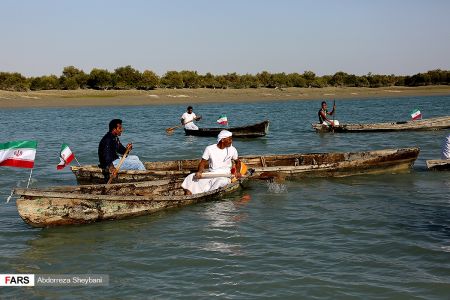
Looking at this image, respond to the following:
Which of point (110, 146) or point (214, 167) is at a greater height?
point (110, 146)

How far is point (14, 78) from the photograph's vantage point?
66.1m

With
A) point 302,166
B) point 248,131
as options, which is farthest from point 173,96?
point 302,166

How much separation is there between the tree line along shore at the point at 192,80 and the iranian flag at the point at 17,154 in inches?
2296

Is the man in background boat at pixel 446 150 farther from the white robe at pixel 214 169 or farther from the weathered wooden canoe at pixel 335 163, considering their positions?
the white robe at pixel 214 169

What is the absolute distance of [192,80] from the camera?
249 ft

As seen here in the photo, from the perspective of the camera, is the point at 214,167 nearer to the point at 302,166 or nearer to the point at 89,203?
the point at 89,203

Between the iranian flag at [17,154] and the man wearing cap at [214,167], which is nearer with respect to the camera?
the iranian flag at [17,154]

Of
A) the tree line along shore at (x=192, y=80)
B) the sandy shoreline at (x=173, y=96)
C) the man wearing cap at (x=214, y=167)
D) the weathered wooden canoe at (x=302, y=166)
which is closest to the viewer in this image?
the man wearing cap at (x=214, y=167)

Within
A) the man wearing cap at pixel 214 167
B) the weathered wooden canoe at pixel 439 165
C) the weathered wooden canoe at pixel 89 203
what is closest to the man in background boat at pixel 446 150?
the weathered wooden canoe at pixel 439 165

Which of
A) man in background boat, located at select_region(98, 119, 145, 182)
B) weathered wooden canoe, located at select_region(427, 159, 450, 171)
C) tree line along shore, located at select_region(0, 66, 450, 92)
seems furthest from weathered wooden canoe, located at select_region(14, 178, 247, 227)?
tree line along shore, located at select_region(0, 66, 450, 92)

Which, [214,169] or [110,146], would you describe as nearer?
[214,169]

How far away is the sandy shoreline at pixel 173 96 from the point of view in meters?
56.6

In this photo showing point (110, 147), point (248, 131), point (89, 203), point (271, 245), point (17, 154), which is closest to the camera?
point (271, 245)

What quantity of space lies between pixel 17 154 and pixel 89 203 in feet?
5.15
